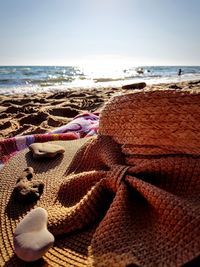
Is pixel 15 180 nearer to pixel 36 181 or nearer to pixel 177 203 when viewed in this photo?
pixel 36 181

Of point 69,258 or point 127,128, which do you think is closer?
point 69,258

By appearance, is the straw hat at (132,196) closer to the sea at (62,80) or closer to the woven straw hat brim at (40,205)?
the woven straw hat brim at (40,205)

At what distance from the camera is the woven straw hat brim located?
30.0 inches

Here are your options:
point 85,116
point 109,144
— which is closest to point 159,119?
point 109,144

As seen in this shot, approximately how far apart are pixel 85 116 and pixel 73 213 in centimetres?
168

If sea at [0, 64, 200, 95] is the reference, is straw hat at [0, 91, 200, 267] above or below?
above

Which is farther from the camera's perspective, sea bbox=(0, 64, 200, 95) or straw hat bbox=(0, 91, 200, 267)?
sea bbox=(0, 64, 200, 95)

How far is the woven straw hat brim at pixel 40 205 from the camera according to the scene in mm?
763

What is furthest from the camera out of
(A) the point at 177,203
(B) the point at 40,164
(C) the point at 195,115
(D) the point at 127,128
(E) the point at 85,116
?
(E) the point at 85,116

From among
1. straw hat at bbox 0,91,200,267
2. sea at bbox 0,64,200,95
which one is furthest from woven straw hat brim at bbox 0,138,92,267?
sea at bbox 0,64,200,95

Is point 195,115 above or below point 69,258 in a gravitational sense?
above

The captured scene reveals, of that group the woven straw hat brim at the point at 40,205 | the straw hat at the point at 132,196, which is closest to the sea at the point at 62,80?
the woven straw hat brim at the point at 40,205

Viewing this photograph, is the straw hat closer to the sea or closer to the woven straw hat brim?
the woven straw hat brim

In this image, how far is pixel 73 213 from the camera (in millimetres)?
840
